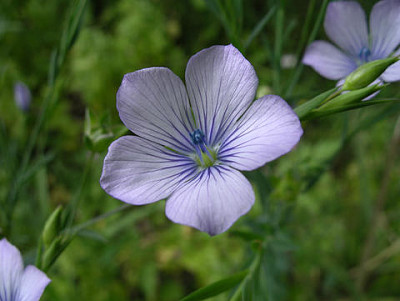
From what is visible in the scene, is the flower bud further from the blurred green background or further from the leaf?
the blurred green background

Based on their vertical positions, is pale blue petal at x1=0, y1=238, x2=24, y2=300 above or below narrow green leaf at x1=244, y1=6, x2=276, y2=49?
below

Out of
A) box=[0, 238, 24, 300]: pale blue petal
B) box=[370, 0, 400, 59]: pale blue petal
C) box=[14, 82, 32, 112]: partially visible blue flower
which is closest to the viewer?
box=[0, 238, 24, 300]: pale blue petal

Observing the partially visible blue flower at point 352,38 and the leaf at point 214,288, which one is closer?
the leaf at point 214,288

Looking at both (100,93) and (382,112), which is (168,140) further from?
(100,93)

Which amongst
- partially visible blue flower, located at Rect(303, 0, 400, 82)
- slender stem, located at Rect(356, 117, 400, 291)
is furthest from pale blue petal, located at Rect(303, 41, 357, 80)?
slender stem, located at Rect(356, 117, 400, 291)

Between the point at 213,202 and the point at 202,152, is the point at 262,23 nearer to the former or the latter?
the point at 202,152

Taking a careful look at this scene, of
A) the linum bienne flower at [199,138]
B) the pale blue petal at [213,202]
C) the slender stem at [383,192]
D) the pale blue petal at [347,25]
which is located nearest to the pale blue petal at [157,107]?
the linum bienne flower at [199,138]

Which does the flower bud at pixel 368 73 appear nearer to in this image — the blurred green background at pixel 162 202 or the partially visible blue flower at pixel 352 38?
the partially visible blue flower at pixel 352 38

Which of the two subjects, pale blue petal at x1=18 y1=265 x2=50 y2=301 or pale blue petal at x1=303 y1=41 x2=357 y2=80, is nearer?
pale blue petal at x1=18 y1=265 x2=50 y2=301

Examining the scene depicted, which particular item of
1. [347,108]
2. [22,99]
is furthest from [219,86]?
[22,99]
